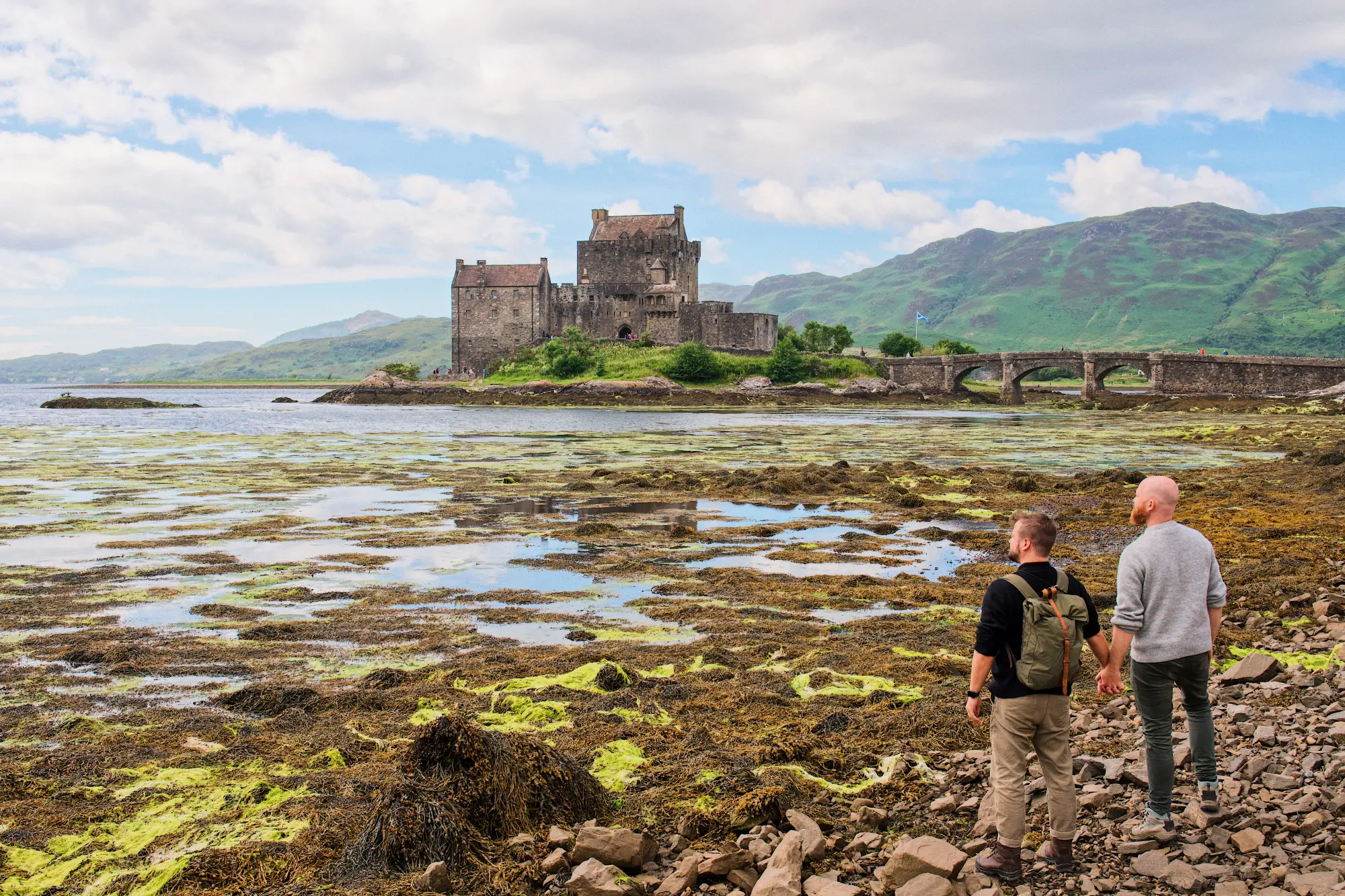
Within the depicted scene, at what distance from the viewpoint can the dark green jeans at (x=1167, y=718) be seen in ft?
19.2

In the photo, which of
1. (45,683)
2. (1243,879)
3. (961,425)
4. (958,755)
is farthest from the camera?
(961,425)

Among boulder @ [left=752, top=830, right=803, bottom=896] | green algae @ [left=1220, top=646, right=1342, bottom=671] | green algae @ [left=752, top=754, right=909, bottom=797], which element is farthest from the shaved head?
green algae @ [left=1220, top=646, right=1342, bottom=671]

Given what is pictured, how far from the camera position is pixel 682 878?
5.63m

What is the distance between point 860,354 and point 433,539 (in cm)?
9091

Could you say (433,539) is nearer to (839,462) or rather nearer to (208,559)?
(208,559)

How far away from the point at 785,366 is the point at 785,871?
87318 mm

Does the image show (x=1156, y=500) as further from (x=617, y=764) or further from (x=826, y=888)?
(x=617, y=764)

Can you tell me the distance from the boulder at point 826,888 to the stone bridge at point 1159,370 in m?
81.1

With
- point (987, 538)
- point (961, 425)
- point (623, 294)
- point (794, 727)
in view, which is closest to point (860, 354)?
point (623, 294)

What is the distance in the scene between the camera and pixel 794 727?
27.1ft

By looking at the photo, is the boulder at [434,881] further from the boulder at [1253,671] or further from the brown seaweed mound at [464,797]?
the boulder at [1253,671]

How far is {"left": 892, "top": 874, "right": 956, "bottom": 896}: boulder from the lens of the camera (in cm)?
528

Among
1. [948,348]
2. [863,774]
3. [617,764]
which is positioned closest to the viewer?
[863,774]

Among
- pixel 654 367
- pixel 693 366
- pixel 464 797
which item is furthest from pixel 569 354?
pixel 464 797
